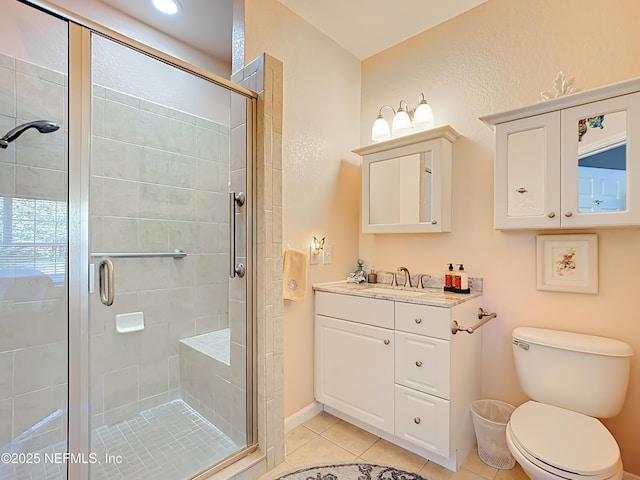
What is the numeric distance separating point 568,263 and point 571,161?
53 centimetres

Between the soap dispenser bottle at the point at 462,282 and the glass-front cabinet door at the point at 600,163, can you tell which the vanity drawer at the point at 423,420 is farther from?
the glass-front cabinet door at the point at 600,163

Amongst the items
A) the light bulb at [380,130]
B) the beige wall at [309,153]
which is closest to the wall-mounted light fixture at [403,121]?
the light bulb at [380,130]

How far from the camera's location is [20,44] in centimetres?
161

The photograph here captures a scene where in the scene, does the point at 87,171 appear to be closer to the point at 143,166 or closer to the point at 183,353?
the point at 143,166

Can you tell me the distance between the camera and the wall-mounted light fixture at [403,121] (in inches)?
83.9

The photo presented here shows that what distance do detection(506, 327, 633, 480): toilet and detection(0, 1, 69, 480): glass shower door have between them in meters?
2.12

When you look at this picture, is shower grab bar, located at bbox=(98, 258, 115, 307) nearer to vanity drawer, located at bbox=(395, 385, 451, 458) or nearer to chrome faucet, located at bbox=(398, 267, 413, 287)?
vanity drawer, located at bbox=(395, 385, 451, 458)

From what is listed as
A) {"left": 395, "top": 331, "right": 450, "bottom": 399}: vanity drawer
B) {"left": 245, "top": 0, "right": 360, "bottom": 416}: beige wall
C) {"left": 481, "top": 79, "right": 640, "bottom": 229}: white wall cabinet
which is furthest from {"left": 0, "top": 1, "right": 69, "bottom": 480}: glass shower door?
{"left": 481, "top": 79, "right": 640, "bottom": 229}: white wall cabinet

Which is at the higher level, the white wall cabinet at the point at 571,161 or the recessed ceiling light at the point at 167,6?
the recessed ceiling light at the point at 167,6

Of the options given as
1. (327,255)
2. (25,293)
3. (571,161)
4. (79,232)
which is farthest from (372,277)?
(25,293)

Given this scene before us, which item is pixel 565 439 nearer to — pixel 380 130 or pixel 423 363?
pixel 423 363

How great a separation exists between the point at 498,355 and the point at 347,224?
133 cm

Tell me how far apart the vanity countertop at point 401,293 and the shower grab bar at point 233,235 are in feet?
2.05

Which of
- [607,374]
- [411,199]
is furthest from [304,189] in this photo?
[607,374]
